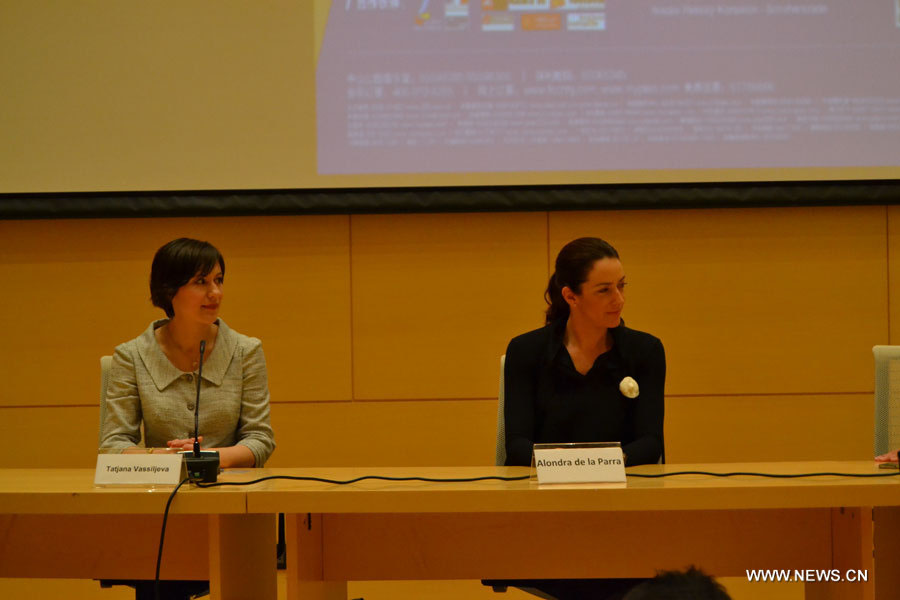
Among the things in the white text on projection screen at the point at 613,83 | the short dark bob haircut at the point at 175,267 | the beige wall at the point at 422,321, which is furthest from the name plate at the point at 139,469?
the white text on projection screen at the point at 613,83

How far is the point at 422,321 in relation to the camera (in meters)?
3.47

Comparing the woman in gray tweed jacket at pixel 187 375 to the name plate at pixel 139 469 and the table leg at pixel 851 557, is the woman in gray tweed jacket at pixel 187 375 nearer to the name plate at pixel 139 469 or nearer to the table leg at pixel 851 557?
the name plate at pixel 139 469

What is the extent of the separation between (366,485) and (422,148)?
1.95m

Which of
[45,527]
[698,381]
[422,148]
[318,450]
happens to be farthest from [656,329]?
[45,527]

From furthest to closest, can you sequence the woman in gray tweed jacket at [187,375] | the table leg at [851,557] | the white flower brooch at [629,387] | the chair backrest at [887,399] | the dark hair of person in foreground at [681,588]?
the woman in gray tweed jacket at [187,375] → the white flower brooch at [629,387] → the chair backrest at [887,399] → the table leg at [851,557] → the dark hair of person in foreground at [681,588]

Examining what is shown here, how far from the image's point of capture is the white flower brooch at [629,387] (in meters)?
2.11

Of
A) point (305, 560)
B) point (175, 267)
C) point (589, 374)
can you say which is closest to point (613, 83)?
point (589, 374)

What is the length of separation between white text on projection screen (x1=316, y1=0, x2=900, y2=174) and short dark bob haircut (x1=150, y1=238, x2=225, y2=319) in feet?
3.88

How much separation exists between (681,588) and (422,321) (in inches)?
105

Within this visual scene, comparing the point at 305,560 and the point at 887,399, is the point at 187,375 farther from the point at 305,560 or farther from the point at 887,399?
the point at 887,399

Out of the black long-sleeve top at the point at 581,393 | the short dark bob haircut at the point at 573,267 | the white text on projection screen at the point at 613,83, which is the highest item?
the white text on projection screen at the point at 613,83

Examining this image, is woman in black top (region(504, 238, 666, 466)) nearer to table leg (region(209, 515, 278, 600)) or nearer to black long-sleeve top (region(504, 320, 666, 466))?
black long-sleeve top (region(504, 320, 666, 466))

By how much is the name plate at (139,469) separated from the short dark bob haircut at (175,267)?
681mm

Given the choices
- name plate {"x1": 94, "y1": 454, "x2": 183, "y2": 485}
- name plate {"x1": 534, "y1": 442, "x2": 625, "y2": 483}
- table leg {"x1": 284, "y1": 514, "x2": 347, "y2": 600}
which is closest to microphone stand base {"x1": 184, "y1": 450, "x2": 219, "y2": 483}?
name plate {"x1": 94, "y1": 454, "x2": 183, "y2": 485}
